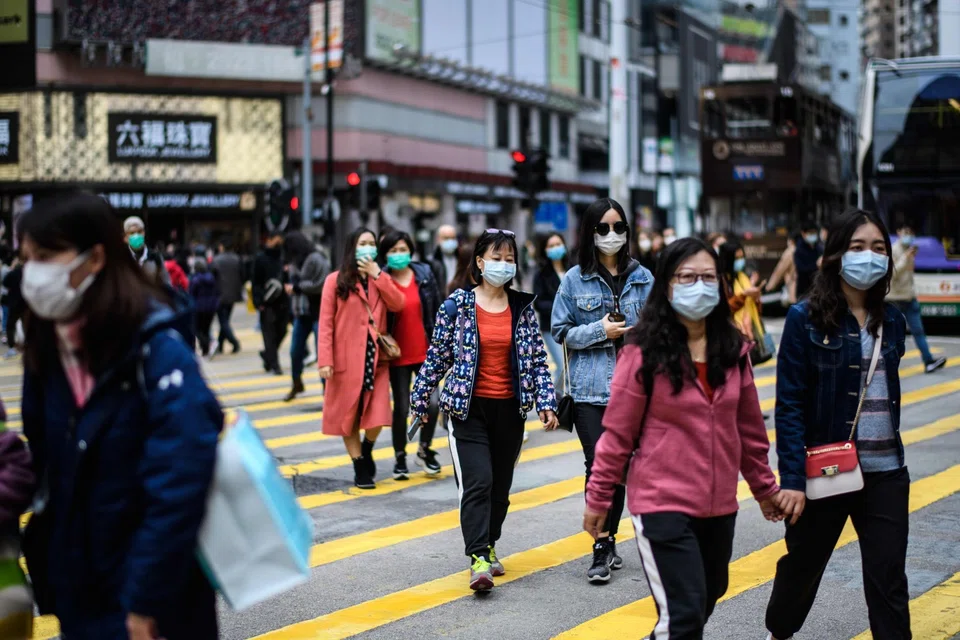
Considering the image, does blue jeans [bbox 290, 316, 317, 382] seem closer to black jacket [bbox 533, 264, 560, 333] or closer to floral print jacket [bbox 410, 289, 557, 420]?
black jacket [bbox 533, 264, 560, 333]

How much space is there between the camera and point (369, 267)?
9.16 meters

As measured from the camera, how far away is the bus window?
28.0 meters

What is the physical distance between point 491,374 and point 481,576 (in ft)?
3.40

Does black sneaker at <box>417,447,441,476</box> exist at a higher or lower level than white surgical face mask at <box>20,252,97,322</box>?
lower

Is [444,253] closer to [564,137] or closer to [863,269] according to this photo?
[863,269]

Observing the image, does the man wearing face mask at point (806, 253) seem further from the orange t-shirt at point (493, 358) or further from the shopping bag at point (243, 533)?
the shopping bag at point (243, 533)

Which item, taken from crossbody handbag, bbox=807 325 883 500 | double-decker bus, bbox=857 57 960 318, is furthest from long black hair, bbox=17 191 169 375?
double-decker bus, bbox=857 57 960 318

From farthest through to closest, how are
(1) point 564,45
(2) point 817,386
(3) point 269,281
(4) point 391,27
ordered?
1. (1) point 564,45
2. (4) point 391,27
3. (3) point 269,281
4. (2) point 817,386

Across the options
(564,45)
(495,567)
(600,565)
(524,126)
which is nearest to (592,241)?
(600,565)

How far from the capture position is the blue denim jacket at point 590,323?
6.74 metres

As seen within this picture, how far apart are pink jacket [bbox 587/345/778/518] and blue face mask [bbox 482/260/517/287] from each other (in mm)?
2416

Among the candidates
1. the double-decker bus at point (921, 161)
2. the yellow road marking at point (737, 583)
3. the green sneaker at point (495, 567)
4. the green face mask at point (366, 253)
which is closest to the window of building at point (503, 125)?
the double-decker bus at point (921, 161)

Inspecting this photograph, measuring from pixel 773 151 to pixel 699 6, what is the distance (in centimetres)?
5845

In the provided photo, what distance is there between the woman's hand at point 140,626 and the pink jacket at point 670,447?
5.65 feet
